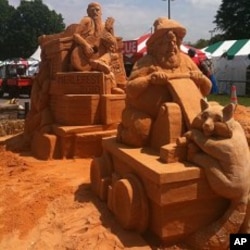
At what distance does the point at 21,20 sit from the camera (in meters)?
42.5

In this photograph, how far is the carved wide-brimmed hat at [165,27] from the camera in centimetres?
411

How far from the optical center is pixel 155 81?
158 inches

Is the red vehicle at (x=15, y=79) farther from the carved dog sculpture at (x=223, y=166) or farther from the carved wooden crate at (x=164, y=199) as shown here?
the carved dog sculpture at (x=223, y=166)

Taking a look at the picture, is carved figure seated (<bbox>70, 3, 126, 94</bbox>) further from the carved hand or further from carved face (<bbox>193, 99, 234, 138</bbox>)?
carved face (<bbox>193, 99, 234, 138</bbox>)

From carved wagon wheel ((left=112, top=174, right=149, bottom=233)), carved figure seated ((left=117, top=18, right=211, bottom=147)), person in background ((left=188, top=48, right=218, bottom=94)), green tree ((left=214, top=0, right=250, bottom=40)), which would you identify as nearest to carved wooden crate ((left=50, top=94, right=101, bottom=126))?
carved figure seated ((left=117, top=18, right=211, bottom=147))

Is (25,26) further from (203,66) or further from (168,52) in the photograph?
(168,52)

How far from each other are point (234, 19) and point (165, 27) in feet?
88.7

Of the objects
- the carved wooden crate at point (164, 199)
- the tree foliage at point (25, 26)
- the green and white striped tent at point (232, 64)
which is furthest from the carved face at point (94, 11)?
the tree foliage at point (25, 26)

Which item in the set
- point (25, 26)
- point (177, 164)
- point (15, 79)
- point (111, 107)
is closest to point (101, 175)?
point (177, 164)

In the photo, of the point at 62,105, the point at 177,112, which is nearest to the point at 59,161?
the point at 62,105

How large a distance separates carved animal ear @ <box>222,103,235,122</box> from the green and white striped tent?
15.3 meters

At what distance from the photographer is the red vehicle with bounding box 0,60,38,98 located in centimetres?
1978

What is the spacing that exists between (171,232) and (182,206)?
0.79ft

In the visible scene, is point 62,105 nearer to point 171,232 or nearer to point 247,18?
point 171,232
